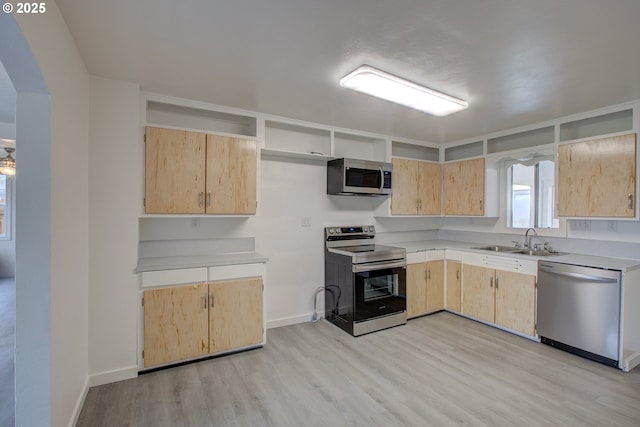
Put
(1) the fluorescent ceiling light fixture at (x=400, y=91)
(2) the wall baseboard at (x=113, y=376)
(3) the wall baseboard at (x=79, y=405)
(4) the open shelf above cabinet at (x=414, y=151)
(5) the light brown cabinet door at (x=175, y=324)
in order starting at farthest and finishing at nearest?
(4) the open shelf above cabinet at (x=414, y=151)
(5) the light brown cabinet door at (x=175, y=324)
(2) the wall baseboard at (x=113, y=376)
(1) the fluorescent ceiling light fixture at (x=400, y=91)
(3) the wall baseboard at (x=79, y=405)

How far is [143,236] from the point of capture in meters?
2.94

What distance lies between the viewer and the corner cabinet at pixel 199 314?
2578 millimetres

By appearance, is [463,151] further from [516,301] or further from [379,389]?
[379,389]

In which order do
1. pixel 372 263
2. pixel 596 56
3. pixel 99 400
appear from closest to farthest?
pixel 596 56 < pixel 99 400 < pixel 372 263

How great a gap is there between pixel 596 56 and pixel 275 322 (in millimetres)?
3707

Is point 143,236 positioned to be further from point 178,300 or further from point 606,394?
point 606,394

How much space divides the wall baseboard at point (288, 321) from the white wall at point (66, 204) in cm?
176

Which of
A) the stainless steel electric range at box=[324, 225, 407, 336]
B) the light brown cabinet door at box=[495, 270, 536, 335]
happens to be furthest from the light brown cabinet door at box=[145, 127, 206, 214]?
the light brown cabinet door at box=[495, 270, 536, 335]

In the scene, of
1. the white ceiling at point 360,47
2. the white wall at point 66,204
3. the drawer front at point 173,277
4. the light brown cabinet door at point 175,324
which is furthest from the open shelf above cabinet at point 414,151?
the white wall at point 66,204

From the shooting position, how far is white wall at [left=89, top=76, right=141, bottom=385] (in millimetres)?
2410

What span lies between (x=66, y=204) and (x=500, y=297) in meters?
4.15

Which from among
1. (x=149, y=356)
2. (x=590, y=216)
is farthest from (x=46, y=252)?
(x=590, y=216)

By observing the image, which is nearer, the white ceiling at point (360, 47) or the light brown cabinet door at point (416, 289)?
the white ceiling at point (360, 47)

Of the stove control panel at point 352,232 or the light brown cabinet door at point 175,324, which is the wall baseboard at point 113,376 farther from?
the stove control panel at point 352,232
